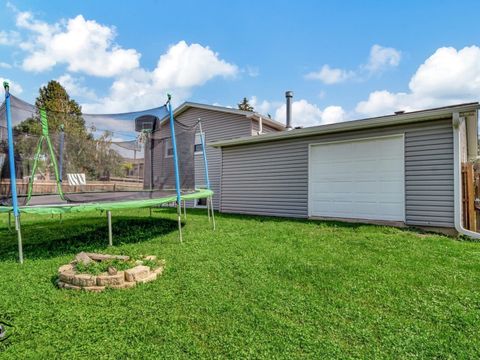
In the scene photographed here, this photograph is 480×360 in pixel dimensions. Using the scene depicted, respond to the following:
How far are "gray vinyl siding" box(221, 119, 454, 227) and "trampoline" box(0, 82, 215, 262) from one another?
9.40 feet

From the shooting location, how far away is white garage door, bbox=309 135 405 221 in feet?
20.9

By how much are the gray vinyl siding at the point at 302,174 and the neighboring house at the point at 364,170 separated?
0.02 metres

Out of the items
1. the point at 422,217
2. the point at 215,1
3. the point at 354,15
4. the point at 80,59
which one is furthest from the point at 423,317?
the point at 80,59

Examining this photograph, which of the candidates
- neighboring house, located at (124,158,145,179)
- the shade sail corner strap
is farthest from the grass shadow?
neighboring house, located at (124,158,145,179)

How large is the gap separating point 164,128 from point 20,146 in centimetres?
257

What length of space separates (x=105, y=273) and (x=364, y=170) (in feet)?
19.3

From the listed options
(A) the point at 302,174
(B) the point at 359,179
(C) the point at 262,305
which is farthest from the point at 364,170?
(C) the point at 262,305

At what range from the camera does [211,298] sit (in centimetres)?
279

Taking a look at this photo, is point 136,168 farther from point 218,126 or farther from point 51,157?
point 218,126

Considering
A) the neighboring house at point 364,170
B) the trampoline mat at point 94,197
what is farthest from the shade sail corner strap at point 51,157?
the neighboring house at point 364,170

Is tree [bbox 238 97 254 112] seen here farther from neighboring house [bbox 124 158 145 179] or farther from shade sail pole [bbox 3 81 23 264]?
shade sail pole [bbox 3 81 23 264]

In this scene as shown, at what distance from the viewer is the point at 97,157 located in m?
5.92

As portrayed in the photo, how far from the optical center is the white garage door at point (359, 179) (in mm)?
6371

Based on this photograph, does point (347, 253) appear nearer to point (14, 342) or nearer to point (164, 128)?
point (14, 342)
